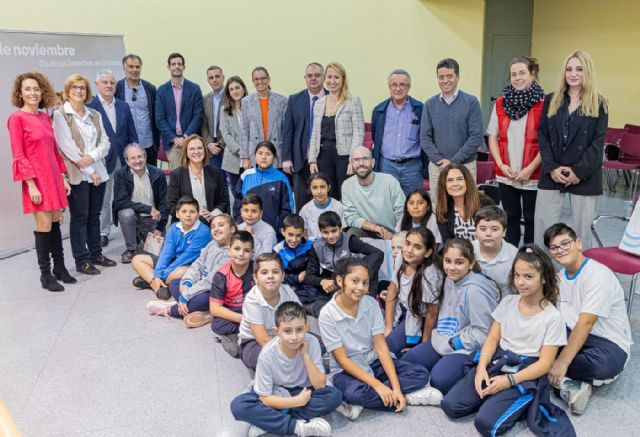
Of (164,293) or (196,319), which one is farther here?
(164,293)

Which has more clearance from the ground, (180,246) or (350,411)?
(180,246)

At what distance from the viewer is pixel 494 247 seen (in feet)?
10.1

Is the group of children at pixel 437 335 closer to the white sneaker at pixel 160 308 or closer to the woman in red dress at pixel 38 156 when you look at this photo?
the white sneaker at pixel 160 308

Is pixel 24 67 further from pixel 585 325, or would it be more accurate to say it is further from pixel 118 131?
pixel 585 325

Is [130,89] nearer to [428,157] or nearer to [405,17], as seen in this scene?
[428,157]

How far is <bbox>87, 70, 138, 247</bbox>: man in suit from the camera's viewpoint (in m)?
5.02

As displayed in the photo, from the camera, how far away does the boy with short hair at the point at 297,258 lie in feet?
12.3

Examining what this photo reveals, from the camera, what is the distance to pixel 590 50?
8.08 meters

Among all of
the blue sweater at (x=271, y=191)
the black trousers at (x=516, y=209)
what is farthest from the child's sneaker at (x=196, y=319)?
the black trousers at (x=516, y=209)

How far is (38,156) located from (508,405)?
3461 mm

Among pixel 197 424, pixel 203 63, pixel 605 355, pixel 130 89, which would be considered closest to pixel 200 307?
pixel 197 424

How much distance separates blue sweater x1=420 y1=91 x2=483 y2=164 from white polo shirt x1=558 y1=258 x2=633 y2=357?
1.59 meters


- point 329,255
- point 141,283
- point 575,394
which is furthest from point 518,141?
point 141,283

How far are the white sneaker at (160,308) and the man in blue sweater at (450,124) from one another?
206 cm
